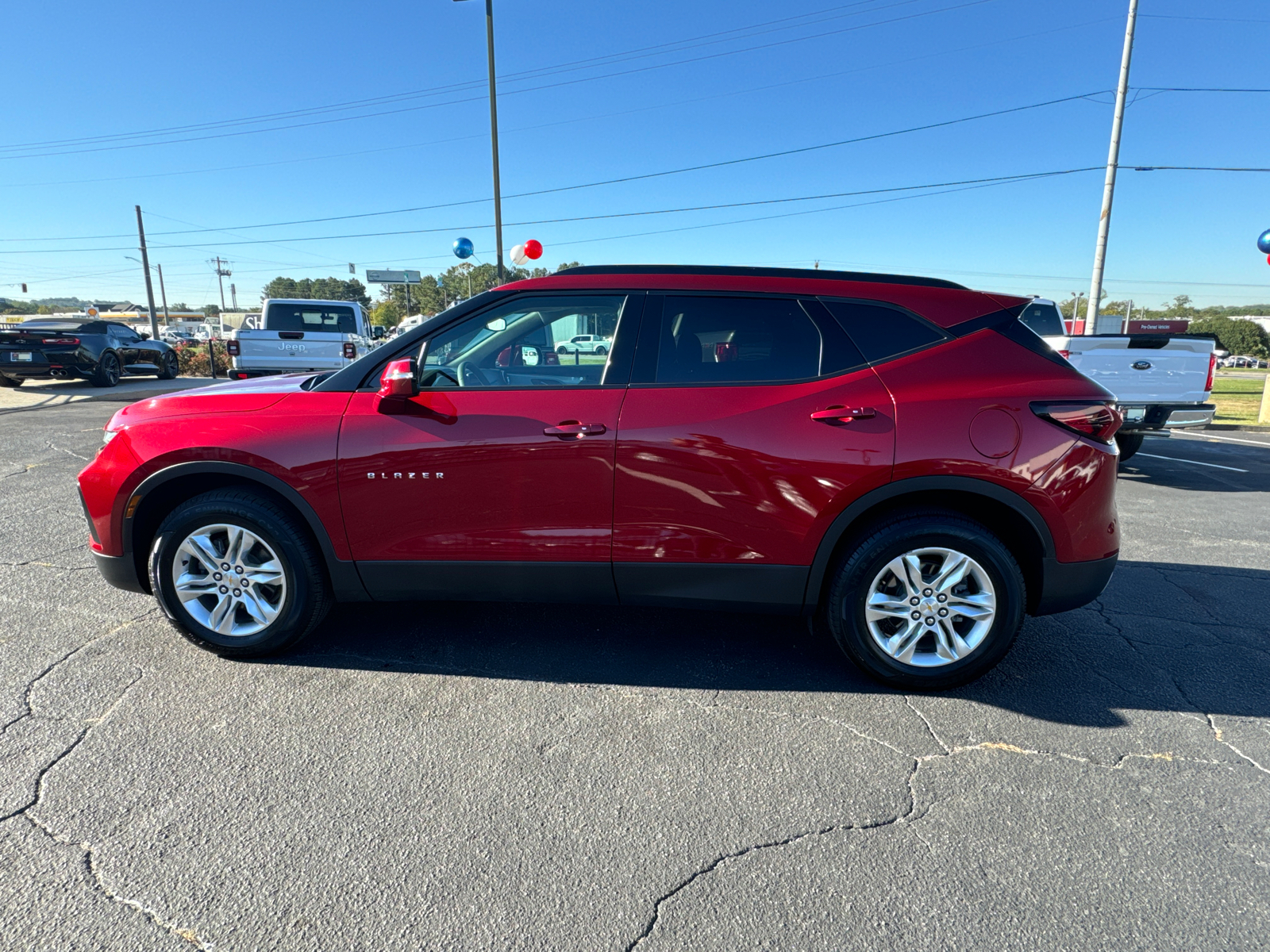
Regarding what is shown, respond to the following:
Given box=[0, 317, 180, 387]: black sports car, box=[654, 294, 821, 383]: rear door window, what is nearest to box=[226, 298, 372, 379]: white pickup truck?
box=[0, 317, 180, 387]: black sports car

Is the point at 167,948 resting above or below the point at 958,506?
below

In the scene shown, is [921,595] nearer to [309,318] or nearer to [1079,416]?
[1079,416]

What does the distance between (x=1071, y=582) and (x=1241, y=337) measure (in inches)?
5719

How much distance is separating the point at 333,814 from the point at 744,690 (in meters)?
1.68

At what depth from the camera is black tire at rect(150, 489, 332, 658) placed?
3.16 meters

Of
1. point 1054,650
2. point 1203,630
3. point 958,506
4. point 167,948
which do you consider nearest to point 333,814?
point 167,948

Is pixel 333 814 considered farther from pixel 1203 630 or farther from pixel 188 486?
pixel 1203 630

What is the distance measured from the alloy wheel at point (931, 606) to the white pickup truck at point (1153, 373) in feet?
18.7

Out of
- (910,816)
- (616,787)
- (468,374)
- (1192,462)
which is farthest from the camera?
(1192,462)

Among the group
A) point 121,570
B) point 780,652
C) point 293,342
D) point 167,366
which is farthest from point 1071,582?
point 167,366

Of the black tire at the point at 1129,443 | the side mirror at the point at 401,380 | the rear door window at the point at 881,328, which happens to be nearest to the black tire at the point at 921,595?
the rear door window at the point at 881,328

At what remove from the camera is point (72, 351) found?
48.8 feet

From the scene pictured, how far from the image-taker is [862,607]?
3023 millimetres

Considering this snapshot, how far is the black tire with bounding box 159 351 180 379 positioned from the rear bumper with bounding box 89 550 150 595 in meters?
17.9
